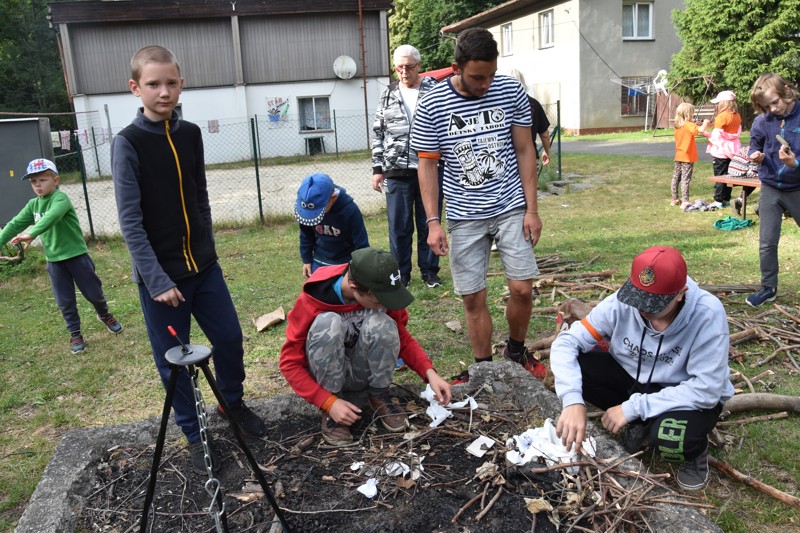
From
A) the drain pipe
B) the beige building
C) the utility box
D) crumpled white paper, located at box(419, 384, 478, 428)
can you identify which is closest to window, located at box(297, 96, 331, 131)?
the drain pipe

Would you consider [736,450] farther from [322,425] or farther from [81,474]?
[81,474]

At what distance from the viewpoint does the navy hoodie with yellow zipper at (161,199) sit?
2826mm

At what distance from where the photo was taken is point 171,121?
3018 millimetres

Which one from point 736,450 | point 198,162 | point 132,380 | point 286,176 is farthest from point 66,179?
point 736,450

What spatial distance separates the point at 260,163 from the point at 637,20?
1669cm

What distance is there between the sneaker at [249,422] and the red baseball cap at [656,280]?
1.91 meters

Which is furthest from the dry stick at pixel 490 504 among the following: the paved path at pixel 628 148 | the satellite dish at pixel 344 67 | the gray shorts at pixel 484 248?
the satellite dish at pixel 344 67

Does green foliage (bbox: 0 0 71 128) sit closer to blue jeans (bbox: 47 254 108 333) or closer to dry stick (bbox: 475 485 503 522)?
blue jeans (bbox: 47 254 108 333)

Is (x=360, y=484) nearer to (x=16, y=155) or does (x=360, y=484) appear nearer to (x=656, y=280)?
(x=656, y=280)

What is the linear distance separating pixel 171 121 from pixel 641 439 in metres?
2.73

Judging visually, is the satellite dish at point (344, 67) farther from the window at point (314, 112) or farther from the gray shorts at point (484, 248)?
the gray shorts at point (484, 248)

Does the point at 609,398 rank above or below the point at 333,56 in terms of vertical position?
below

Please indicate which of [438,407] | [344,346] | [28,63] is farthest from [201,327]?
[28,63]

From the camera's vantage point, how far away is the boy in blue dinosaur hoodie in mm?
4008
